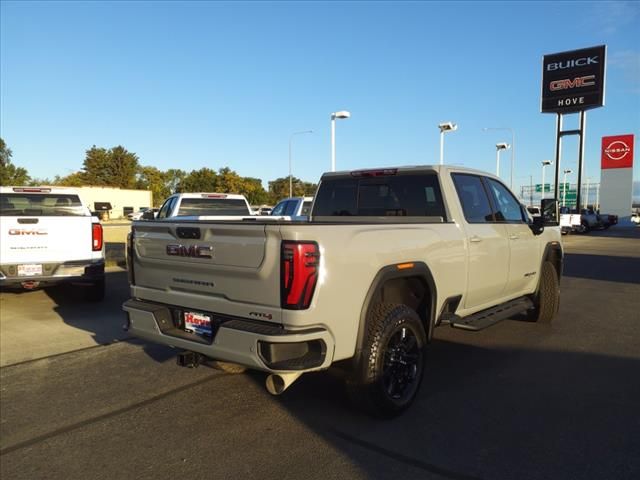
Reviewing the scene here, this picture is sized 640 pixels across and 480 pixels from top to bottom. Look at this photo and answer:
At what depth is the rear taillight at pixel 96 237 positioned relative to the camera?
7.96 m

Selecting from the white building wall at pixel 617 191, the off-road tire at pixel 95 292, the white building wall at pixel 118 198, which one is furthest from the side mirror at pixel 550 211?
the white building wall at pixel 118 198

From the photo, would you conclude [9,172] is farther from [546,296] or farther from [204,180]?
[546,296]

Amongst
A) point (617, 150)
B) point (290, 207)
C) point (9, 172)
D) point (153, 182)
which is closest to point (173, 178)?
point (153, 182)

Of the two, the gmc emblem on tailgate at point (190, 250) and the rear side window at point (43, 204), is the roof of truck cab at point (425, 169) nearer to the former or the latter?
the gmc emblem on tailgate at point (190, 250)

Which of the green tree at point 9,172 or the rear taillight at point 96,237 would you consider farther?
the green tree at point 9,172

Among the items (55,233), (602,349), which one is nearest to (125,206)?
(55,233)

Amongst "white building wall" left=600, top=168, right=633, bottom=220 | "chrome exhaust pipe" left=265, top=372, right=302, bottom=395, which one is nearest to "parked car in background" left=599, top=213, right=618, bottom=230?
"white building wall" left=600, top=168, right=633, bottom=220

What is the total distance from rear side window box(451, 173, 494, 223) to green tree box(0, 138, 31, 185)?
265 feet

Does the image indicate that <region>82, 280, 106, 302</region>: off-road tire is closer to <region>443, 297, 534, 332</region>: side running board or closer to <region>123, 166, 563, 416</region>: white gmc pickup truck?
<region>123, 166, 563, 416</region>: white gmc pickup truck

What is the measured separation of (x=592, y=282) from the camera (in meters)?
11.3

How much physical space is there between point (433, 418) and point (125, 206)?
7555cm

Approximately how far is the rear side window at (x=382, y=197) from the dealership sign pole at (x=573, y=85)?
35611mm

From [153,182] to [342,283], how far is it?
321ft

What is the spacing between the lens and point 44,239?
Result: 7629 millimetres
